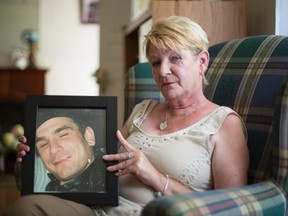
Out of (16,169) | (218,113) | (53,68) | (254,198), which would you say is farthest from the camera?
(53,68)

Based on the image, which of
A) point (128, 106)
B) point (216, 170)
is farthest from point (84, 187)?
point (128, 106)

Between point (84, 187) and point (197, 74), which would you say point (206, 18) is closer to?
point (197, 74)

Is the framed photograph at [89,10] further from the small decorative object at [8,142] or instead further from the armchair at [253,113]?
the armchair at [253,113]

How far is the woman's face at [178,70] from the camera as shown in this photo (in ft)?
4.97

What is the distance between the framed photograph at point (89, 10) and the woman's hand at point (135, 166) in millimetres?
5741

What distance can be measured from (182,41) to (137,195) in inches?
17.9

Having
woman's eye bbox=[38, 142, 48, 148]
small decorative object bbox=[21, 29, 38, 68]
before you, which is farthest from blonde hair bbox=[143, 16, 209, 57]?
small decorative object bbox=[21, 29, 38, 68]

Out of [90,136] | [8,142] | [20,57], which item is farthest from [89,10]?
[90,136]

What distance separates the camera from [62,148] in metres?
1.44

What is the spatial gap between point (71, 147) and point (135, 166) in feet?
0.63

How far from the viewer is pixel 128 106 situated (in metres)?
1.96

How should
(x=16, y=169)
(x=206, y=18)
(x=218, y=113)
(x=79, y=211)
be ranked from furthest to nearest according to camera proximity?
(x=206, y=18) < (x=16, y=169) < (x=218, y=113) < (x=79, y=211)

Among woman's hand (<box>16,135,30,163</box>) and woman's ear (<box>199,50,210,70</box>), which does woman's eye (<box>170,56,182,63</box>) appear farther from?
woman's hand (<box>16,135,30,163</box>)

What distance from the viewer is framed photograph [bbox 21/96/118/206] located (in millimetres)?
1414
